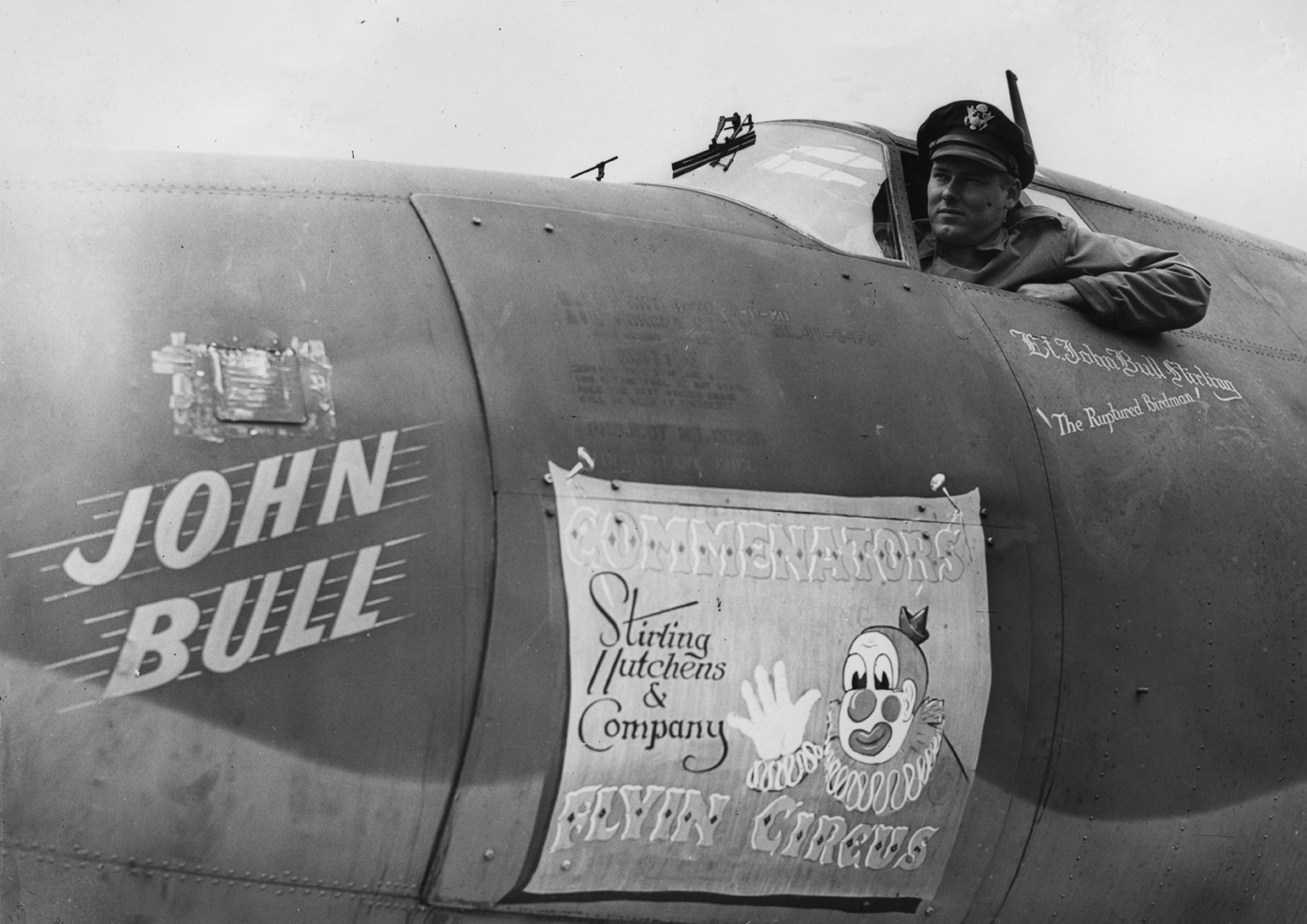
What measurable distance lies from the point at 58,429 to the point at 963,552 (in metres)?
2.46

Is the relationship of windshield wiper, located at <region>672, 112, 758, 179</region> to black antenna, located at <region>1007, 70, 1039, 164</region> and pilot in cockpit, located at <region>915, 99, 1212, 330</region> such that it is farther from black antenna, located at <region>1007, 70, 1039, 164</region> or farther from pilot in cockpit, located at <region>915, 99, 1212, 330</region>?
black antenna, located at <region>1007, 70, 1039, 164</region>

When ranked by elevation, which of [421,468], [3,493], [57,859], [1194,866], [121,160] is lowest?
[57,859]

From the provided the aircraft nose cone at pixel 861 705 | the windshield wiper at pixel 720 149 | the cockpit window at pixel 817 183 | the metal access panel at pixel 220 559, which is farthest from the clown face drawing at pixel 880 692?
the windshield wiper at pixel 720 149

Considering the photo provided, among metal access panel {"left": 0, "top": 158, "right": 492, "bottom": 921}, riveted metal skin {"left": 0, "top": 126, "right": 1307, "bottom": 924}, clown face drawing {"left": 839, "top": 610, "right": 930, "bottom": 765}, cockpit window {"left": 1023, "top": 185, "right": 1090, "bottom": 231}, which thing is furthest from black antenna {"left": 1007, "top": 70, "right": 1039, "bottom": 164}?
metal access panel {"left": 0, "top": 158, "right": 492, "bottom": 921}

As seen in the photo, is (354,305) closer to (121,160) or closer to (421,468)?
(421,468)

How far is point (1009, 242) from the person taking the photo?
5863 millimetres

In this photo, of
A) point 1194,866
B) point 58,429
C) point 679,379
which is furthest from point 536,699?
point 1194,866

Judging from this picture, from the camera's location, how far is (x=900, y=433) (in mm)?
4574

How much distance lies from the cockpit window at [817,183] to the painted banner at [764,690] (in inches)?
43.3

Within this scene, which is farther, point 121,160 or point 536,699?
point 121,160

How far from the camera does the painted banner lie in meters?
3.93

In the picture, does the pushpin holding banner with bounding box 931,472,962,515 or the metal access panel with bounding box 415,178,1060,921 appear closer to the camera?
the metal access panel with bounding box 415,178,1060,921

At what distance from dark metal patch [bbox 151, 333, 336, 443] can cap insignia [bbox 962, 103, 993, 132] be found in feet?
9.83

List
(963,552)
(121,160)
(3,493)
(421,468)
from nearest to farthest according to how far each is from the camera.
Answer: (3,493)
(421,468)
(121,160)
(963,552)
